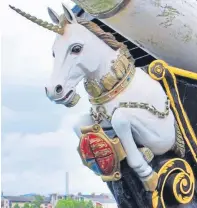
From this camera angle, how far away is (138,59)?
6.59m

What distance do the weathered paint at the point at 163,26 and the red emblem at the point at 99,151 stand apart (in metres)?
1.07

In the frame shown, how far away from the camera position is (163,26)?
5.86m

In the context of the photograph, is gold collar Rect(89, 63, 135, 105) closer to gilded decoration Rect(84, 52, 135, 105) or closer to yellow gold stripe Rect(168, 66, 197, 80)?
gilded decoration Rect(84, 52, 135, 105)

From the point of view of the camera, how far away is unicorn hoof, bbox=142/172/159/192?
549 centimetres

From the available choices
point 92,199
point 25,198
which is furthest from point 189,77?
point 25,198

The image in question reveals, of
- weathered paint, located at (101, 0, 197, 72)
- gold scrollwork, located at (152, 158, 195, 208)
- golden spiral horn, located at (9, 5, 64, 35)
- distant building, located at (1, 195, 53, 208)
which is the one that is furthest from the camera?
distant building, located at (1, 195, 53, 208)

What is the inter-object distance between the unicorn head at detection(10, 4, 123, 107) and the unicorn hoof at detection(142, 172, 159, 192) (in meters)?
0.87

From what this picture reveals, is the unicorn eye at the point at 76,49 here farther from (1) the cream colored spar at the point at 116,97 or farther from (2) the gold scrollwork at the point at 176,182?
(2) the gold scrollwork at the point at 176,182

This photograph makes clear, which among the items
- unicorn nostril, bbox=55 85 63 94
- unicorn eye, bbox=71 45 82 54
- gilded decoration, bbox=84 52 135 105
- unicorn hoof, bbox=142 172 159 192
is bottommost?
unicorn hoof, bbox=142 172 159 192

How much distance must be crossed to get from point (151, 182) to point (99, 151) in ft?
1.65

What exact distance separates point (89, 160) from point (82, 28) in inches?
43.1

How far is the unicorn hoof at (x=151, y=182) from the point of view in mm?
5495

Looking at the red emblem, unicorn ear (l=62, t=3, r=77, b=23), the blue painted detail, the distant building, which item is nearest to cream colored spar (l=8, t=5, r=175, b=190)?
unicorn ear (l=62, t=3, r=77, b=23)

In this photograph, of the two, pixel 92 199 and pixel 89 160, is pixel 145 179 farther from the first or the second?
pixel 92 199
